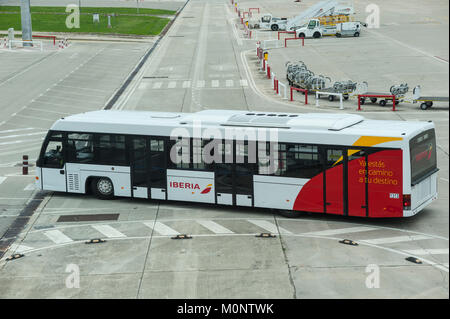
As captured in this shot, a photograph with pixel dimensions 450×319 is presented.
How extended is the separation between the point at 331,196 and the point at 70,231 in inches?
305

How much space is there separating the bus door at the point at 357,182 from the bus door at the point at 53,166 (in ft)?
33.3

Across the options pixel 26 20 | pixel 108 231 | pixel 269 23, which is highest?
pixel 26 20

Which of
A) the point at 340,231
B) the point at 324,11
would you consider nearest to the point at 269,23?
the point at 324,11

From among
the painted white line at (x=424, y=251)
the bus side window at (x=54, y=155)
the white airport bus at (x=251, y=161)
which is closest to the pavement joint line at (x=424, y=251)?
the painted white line at (x=424, y=251)

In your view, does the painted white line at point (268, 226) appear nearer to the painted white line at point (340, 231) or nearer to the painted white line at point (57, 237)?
the painted white line at point (340, 231)

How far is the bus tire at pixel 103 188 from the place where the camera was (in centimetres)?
2547

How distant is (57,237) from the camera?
2167 centimetres

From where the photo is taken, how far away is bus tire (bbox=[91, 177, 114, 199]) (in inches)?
1003

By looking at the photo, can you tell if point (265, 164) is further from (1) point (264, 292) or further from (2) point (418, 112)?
(2) point (418, 112)

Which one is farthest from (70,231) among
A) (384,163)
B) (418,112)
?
(418,112)

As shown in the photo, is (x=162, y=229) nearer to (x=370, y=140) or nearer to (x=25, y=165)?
(x=370, y=140)

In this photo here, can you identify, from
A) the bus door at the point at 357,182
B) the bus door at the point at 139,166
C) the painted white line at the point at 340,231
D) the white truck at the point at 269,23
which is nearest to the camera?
the painted white line at the point at 340,231

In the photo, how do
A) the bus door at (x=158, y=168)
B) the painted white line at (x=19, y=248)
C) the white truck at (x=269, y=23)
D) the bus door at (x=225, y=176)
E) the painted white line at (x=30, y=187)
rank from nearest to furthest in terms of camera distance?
the painted white line at (x=19, y=248) → the bus door at (x=225, y=176) → the bus door at (x=158, y=168) → the painted white line at (x=30, y=187) → the white truck at (x=269, y=23)

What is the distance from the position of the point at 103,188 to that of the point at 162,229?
14.4 ft
